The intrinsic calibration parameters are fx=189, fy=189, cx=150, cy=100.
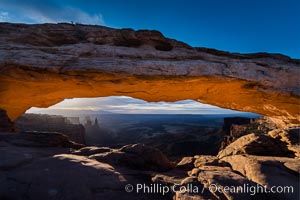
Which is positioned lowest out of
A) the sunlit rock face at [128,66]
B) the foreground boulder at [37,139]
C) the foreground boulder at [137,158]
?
the foreground boulder at [137,158]

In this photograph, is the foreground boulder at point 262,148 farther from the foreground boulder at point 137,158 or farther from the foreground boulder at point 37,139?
the foreground boulder at point 37,139

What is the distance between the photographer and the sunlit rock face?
433 inches

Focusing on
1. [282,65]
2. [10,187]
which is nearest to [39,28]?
[10,187]

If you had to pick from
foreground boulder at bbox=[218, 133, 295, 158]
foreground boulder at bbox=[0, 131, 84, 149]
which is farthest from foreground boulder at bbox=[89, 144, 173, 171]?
foreground boulder at bbox=[218, 133, 295, 158]

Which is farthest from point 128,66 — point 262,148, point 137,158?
point 262,148

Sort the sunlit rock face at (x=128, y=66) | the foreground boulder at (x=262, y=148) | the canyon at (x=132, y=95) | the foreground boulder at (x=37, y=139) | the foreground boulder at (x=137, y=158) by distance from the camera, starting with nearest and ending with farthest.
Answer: the canyon at (x=132, y=95), the foreground boulder at (x=137, y=158), the foreground boulder at (x=262, y=148), the foreground boulder at (x=37, y=139), the sunlit rock face at (x=128, y=66)

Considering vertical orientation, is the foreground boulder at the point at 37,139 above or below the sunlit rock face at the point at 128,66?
below

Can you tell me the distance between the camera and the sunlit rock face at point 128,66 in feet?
36.1

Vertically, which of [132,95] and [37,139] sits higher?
[132,95]

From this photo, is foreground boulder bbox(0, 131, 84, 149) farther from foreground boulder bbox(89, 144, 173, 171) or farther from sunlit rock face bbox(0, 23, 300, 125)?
sunlit rock face bbox(0, 23, 300, 125)

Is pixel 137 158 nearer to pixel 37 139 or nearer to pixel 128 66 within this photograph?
pixel 128 66

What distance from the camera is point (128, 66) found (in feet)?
37.5

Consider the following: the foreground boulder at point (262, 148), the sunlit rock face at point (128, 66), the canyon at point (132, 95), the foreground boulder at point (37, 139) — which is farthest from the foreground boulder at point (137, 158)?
the sunlit rock face at point (128, 66)

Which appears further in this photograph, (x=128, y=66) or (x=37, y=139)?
(x=128, y=66)
